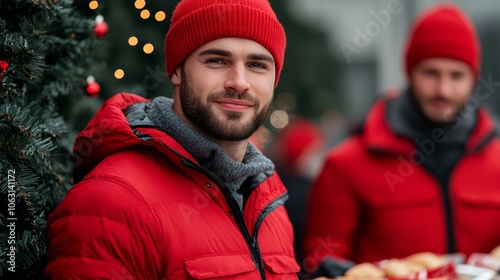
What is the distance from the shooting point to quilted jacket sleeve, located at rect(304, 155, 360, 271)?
3.91 m

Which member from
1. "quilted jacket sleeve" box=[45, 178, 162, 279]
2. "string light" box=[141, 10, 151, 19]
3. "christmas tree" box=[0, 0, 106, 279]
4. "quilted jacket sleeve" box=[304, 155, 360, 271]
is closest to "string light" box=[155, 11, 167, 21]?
"string light" box=[141, 10, 151, 19]

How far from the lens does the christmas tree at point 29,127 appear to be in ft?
6.98

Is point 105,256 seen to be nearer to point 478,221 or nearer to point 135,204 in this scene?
point 135,204

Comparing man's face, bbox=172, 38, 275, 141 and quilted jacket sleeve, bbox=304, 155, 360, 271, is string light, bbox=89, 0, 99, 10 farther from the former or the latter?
quilted jacket sleeve, bbox=304, 155, 360, 271

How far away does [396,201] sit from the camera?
12.6ft

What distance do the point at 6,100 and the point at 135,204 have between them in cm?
48

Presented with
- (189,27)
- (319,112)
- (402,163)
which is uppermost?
(189,27)

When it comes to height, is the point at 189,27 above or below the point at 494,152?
above

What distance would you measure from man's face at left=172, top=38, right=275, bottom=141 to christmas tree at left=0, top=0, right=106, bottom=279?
45cm

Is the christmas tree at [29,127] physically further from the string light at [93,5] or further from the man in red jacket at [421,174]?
the man in red jacket at [421,174]

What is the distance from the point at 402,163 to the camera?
12.7ft

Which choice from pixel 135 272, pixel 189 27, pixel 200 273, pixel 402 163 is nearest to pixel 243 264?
pixel 200 273

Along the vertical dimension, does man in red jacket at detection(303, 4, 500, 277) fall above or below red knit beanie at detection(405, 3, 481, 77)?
below

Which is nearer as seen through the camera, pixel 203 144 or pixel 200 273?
pixel 200 273
